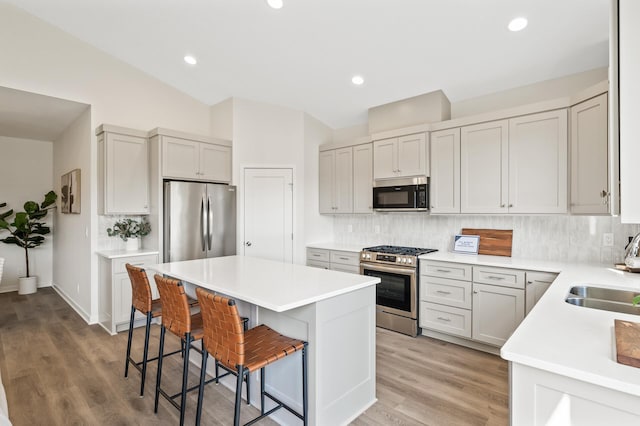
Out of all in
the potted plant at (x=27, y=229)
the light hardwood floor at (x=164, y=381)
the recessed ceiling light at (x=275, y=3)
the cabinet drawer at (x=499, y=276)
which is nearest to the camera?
the light hardwood floor at (x=164, y=381)

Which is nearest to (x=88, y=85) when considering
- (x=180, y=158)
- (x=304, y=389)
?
(x=180, y=158)

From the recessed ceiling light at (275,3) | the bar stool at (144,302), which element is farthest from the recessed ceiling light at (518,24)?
the bar stool at (144,302)

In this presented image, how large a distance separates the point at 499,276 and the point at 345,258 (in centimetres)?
189

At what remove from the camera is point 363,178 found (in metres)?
4.55

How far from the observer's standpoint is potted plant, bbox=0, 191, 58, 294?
5.43 meters

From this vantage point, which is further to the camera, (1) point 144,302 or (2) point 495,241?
(2) point 495,241

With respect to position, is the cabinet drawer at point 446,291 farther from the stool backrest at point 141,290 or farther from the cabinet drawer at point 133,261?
the cabinet drawer at point 133,261

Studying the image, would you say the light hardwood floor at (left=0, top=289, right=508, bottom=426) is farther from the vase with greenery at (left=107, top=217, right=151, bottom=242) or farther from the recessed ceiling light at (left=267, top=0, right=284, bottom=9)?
the recessed ceiling light at (left=267, top=0, right=284, bottom=9)

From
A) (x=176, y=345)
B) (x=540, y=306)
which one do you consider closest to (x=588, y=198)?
(x=540, y=306)

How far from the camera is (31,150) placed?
5.97 m

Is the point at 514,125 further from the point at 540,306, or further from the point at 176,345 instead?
the point at 176,345

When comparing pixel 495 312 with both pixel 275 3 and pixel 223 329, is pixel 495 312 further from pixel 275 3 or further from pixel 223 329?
pixel 275 3

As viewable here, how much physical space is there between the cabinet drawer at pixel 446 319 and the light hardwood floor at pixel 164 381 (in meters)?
0.16

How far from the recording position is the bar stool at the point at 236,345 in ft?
5.42
